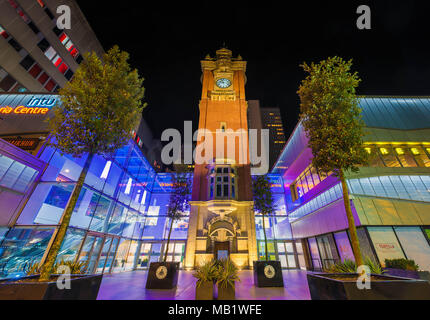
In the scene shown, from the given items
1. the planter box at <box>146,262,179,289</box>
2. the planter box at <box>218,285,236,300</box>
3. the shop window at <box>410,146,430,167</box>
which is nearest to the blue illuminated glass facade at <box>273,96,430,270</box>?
the shop window at <box>410,146,430,167</box>

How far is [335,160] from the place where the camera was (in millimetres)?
7797

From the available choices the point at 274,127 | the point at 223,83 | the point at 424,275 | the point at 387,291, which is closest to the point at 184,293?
the point at 387,291

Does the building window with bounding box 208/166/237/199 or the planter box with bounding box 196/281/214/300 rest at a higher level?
the building window with bounding box 208/166/237/199

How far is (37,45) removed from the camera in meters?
Answer: 25.0

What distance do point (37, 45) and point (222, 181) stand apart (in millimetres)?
34311

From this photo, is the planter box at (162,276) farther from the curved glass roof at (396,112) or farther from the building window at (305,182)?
the curved glass roof at (396,112)

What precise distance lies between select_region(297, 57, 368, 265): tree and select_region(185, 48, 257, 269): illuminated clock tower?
11250 millimetres

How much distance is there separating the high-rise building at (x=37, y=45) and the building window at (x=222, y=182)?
2819 centimetres

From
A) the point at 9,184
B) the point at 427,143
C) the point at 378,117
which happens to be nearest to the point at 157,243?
the point at 9,184

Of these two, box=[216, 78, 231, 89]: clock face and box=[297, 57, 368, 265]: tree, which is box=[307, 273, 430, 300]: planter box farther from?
box=[216, 78, 231, 89]: clock face

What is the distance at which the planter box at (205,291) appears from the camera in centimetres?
652

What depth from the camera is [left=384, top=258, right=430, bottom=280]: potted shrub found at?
31.0 feet
